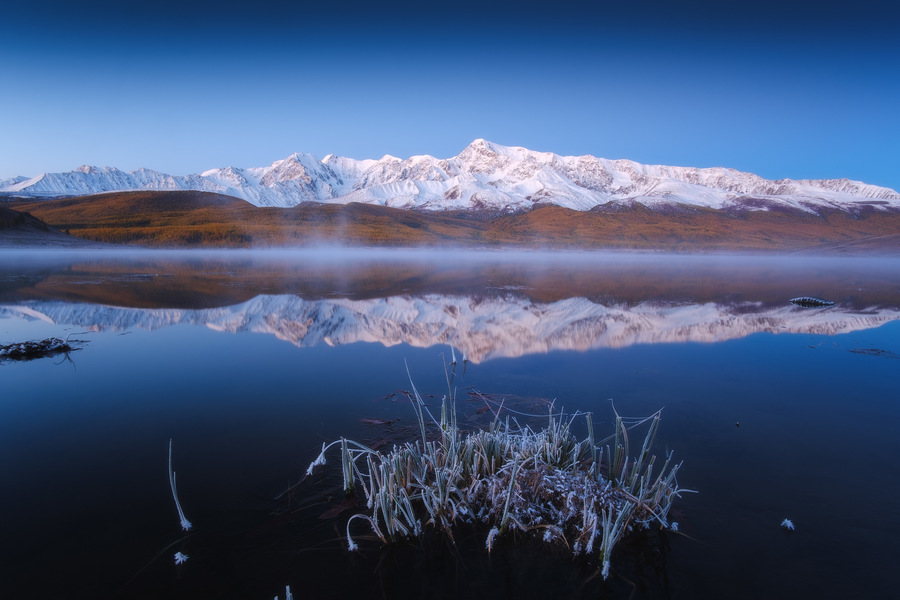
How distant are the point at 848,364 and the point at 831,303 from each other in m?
10.5

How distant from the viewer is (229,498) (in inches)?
163

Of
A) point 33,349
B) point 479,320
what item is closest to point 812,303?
point 479,320

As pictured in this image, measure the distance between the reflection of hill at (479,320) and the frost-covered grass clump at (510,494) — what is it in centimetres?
476

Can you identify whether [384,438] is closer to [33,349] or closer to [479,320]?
[33,349]

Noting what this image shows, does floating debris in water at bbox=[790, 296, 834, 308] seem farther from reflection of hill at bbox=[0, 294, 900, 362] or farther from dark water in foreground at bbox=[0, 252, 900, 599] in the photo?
dark water in foreground at bbox=[0, 252, 900, 599]

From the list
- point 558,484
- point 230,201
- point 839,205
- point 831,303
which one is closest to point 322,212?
point 230,201

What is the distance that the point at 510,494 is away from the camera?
3.64 m

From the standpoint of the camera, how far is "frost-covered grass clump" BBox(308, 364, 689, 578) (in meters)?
3.60

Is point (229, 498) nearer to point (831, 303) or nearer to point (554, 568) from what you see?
point (554, 568)

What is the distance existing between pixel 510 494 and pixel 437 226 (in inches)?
5296

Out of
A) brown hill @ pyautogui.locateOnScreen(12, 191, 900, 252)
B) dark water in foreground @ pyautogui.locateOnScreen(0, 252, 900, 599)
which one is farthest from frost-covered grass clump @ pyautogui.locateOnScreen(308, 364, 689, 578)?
brown hill @ pyautogui.locateOnScreen(12, 191, 900, 252)

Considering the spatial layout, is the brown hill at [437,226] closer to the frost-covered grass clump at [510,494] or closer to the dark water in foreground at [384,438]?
the dark water in foreground at [384,438]

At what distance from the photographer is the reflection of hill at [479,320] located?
34.7 ft

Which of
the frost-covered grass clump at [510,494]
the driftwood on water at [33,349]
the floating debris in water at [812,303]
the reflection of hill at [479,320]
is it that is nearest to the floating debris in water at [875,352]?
the reflection of hill at [479,320]
